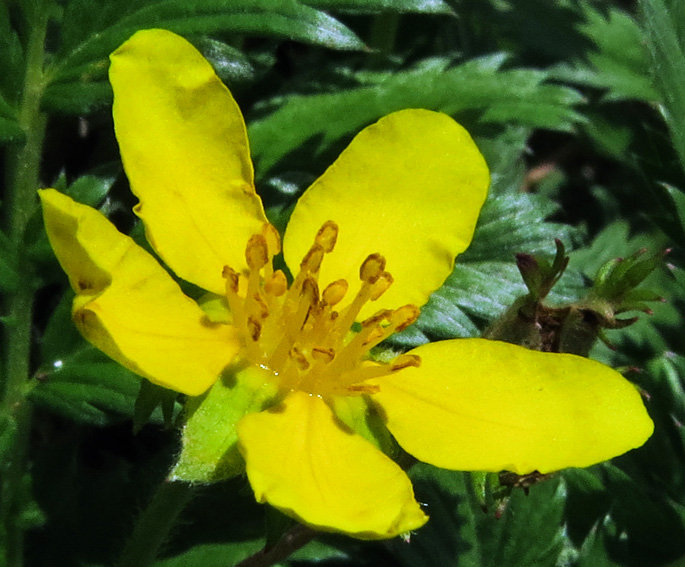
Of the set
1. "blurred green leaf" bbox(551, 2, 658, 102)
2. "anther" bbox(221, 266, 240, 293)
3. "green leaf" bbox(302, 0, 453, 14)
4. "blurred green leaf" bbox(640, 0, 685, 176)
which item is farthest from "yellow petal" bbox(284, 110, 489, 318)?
"blurred green leaf" bbox(551, 2, 658, 102)

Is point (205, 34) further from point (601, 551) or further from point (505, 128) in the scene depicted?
point (601, 551)

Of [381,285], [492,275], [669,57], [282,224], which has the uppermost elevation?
[669,57]

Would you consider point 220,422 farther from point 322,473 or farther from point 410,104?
point 410,104

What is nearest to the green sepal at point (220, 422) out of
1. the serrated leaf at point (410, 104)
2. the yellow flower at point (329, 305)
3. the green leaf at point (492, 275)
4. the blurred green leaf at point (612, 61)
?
the yellow flower at point (329, 305)

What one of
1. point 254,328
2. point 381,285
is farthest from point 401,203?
point 254,328

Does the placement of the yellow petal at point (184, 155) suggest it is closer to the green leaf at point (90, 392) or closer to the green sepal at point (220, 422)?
the green sepal at point (220, 422)
